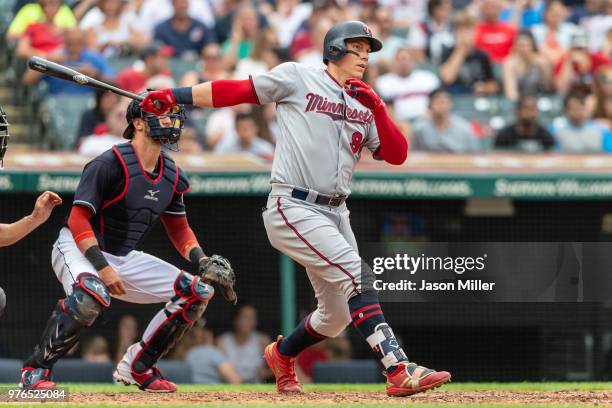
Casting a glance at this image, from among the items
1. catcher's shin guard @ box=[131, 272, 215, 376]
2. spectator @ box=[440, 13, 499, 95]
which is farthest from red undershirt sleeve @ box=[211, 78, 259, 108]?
spectator @ box=[440, 13, 499, 95]

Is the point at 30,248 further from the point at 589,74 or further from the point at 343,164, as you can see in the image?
the point at 589,74

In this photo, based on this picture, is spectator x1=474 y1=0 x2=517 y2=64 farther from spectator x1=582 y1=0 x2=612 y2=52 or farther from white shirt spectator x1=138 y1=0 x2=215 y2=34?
white shirt spectator x1=138 y1=0 x2=215 y2=34

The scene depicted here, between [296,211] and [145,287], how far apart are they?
1.04 metres

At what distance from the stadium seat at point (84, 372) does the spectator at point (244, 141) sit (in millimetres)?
2228

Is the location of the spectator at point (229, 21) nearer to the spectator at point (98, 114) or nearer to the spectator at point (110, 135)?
the spectator at point (98, 114)

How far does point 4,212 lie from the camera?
379 inches

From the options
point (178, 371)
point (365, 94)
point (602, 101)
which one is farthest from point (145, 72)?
point (365, 94)

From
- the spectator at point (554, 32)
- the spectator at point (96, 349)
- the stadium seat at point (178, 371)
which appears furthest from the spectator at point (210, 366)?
the spectator at point (554, 32)

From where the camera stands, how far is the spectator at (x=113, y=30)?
1188 centimetres

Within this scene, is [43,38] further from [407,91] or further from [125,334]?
[407,91]

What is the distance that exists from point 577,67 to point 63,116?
4.96m

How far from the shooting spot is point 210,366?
376 inches

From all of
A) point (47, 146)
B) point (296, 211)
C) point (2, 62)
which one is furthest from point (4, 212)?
point (296, 211)

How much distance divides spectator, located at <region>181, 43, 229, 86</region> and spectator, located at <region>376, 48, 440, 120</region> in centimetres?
148
